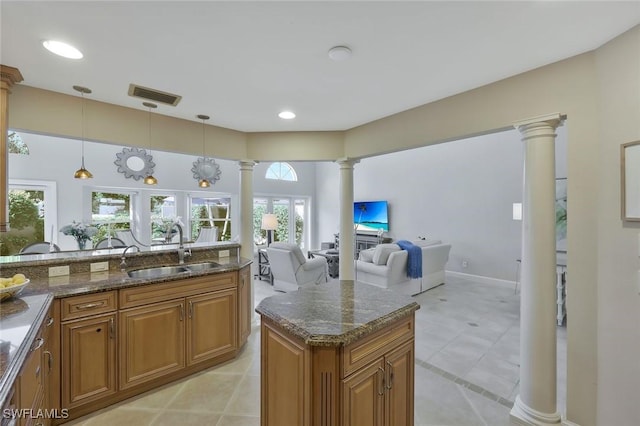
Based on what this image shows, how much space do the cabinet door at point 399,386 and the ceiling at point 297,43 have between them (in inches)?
68.2

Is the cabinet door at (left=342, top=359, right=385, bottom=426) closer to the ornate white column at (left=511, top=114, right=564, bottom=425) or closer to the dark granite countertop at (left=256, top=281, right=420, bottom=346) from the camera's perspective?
the dark granite countertop at (left=256, top=281, right=420, bottom=346)

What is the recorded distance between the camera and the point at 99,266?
2.48 meters

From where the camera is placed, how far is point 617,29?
149 centimetres

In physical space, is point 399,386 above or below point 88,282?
below

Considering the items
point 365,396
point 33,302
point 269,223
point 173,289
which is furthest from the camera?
point 269,223

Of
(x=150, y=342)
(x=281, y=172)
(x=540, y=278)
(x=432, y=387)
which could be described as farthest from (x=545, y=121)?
(x=281, y=172)

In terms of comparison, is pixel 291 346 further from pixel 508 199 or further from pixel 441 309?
pixel 508 199

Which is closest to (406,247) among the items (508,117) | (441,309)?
(441,309)

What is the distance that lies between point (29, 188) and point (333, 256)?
539 centimetres

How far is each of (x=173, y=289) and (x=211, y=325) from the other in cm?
51

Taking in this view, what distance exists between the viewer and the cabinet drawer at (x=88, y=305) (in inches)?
74.1

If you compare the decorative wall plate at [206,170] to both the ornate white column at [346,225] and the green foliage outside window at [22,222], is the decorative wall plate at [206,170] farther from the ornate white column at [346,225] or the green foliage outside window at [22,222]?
the ornate white column at [346,225]

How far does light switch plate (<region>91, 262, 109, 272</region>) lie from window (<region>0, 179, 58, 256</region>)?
3.39 m

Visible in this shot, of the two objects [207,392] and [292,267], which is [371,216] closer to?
[292,267]
